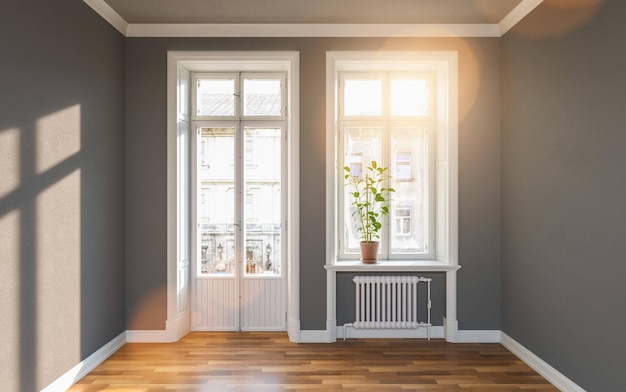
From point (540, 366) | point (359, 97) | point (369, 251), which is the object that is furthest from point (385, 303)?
point (359, 97)

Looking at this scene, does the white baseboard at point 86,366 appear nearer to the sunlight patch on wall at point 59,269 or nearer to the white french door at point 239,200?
the sunlight patch on wall at point 59,269

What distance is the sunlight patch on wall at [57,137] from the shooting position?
10.0 feet

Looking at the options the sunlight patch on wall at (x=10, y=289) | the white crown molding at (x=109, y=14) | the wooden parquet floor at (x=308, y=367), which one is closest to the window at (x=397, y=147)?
the wooden parquet floor at (x=308, y=367)

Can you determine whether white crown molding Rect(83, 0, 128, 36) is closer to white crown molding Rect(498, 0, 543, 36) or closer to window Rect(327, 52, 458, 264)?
window Rect(327, 52, 458, 264)

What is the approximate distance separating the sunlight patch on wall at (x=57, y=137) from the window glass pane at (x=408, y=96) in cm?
298

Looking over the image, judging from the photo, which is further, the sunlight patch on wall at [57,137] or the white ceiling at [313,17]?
the white ceiling at [313,17]

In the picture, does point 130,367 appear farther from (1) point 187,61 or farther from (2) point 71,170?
(1) point 187,61

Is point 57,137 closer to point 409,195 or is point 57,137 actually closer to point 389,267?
point 389,267

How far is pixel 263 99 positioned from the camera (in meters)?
4.74

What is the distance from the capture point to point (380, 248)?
4.69 m

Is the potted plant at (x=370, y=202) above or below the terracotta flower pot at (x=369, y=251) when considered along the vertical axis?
→ above

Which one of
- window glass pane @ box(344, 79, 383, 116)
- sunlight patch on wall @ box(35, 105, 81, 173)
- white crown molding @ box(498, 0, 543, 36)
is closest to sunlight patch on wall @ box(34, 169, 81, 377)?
sunlight patch on wall @ box(35, 105, 81, 173)

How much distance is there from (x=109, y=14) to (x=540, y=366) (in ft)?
15.5

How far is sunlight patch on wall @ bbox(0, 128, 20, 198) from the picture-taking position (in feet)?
8.75
